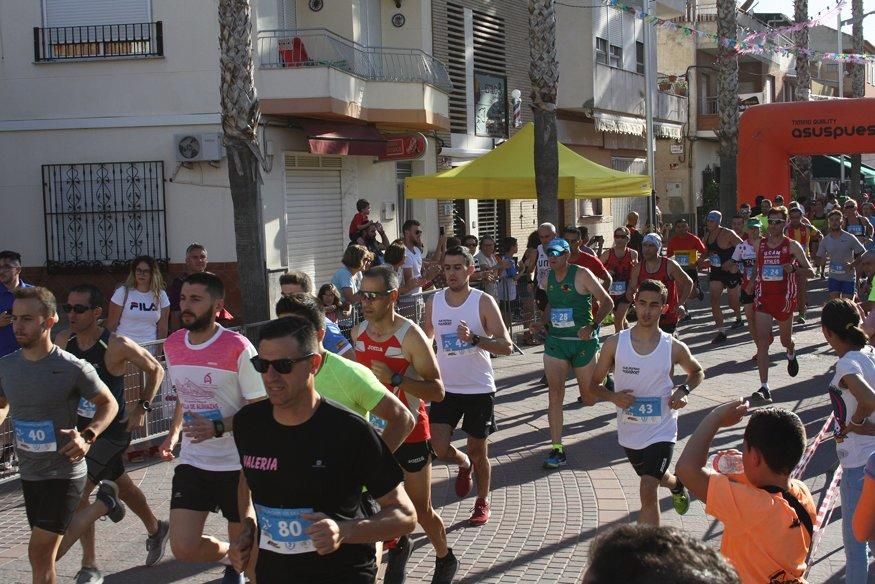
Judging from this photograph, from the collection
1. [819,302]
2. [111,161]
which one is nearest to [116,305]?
[111,161]

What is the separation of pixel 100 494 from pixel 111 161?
11.6 metres

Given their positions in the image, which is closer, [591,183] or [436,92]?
[591,183]

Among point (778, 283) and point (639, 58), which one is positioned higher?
point (639, 58)

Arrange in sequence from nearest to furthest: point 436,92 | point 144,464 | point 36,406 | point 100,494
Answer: point 36,406 → point 100,494 → point 144,464 → point 436,92

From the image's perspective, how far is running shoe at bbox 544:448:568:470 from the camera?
8.98m

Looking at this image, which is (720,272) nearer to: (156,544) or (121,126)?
(121,126)

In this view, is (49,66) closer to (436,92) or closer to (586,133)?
(436,92)

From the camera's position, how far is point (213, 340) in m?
5.74

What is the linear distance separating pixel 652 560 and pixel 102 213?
16.2 meters

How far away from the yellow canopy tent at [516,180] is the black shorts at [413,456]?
37.0ft

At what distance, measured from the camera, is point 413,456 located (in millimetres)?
6094

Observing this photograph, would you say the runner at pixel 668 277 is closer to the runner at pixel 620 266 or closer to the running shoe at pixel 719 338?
the runner at pixel 620 266

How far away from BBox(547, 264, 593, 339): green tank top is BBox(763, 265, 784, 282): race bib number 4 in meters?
3.09

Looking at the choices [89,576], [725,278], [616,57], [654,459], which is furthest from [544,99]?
[616,57]
